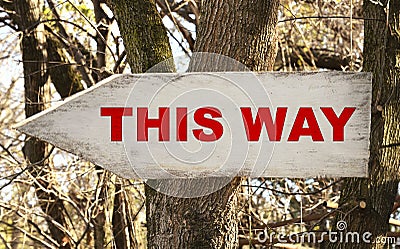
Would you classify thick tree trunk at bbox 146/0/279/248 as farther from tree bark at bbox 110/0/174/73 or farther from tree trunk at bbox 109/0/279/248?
tree bark at bbox 110/0/174/73

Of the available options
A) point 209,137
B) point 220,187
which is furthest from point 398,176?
point 209,137

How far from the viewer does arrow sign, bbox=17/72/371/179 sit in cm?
138

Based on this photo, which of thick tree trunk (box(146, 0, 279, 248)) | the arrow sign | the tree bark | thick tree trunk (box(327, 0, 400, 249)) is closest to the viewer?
the arrow sign

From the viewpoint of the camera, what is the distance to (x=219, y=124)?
1.39 metres

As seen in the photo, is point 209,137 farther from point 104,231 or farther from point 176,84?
point 104,231

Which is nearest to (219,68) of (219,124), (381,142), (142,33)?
(219,124)

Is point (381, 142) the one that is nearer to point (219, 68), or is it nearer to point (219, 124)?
point (219, 68)

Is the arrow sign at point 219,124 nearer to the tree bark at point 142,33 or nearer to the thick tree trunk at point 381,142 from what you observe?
the tree bark at point 142,33

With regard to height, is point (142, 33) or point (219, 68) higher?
point (142, 33)

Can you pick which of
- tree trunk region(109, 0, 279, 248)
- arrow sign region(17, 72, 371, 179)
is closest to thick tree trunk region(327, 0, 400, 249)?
tree trunk region(109, 0, 279, 248)

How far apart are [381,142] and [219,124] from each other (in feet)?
3.41

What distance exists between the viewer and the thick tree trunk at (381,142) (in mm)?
2238

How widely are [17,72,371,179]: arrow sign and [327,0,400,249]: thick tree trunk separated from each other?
0.88m

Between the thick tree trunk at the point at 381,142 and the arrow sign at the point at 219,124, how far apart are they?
0.88 m
